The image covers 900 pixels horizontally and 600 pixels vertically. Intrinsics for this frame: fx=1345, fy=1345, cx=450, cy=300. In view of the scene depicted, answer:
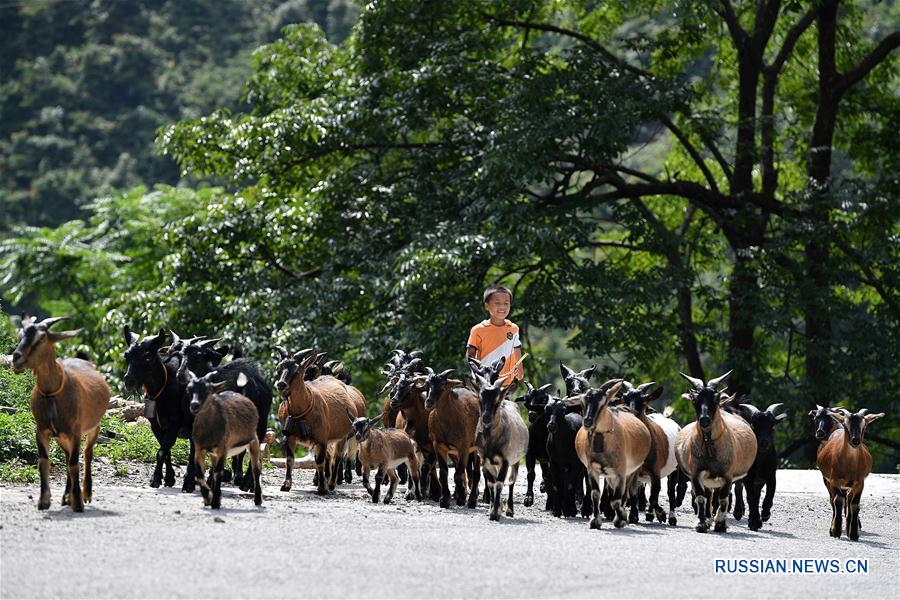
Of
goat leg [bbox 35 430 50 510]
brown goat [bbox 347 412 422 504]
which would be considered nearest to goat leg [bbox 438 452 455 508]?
brown goat [bbox 347 412 422 504]

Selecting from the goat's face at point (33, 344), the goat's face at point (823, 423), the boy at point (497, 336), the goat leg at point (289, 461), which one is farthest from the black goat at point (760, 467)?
the goat's face at point (33, 344)

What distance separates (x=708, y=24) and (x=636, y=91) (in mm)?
2330

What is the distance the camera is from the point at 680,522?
45.0ft

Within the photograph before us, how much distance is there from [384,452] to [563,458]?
179cm

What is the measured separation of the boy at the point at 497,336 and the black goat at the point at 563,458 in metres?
0.86

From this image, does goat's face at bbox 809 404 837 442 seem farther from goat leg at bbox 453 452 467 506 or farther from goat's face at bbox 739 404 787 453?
goat leg at bbox 453 452 467 506

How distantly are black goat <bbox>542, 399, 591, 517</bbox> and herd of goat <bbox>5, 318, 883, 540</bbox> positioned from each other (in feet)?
0.04

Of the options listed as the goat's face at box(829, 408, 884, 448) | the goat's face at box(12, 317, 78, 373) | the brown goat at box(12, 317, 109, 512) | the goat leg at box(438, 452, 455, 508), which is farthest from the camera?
the goat leg at box(438, 452, 455, 508)

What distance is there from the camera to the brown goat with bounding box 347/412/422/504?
1338 centimetres

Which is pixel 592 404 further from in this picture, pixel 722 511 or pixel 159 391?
pixel 159 391

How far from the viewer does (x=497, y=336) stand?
13.8 metres

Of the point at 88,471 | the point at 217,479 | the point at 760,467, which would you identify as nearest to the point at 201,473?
the point at 217,479

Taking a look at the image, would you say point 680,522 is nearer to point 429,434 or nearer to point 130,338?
point 429,434

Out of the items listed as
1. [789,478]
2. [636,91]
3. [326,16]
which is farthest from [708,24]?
[326,16]
